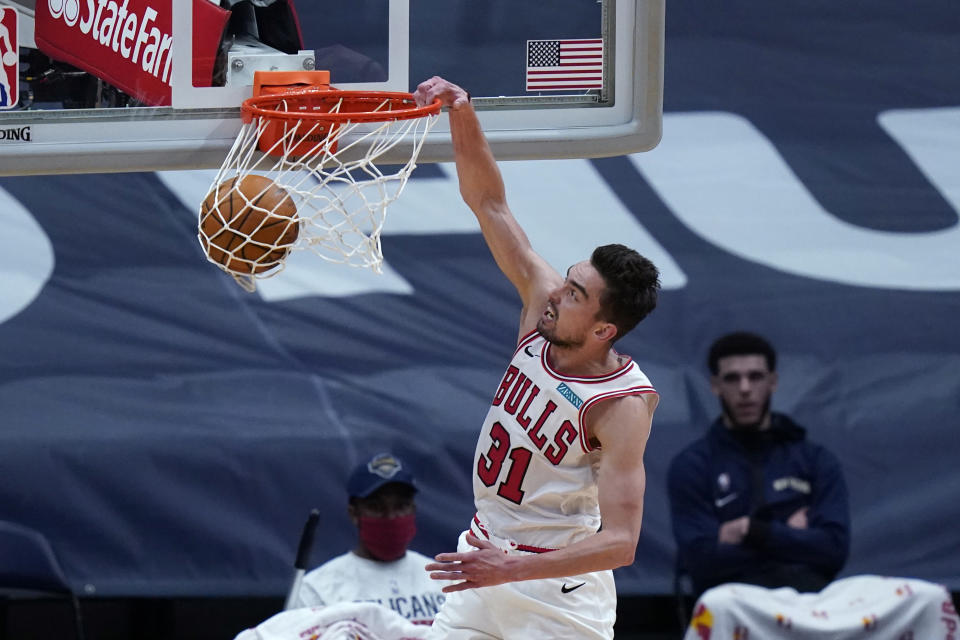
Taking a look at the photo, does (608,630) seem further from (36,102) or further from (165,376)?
(165,376)

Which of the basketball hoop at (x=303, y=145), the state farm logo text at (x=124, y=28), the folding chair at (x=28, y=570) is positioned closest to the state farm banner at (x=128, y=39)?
the state farm logo text at (x=124, y=28)

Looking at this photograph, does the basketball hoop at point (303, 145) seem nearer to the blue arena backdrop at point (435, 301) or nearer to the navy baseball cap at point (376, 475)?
the navy baseball cap at point (376, 475)

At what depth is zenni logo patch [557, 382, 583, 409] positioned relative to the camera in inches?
138

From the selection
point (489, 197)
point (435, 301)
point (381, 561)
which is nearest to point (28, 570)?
point (381, 561)

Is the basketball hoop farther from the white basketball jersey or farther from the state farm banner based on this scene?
the white basketball jersey

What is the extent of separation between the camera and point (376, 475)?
5.63 meters

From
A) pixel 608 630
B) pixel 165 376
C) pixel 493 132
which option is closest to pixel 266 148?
pixel 493 132

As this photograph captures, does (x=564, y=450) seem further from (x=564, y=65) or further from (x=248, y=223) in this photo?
(x=564, y=65)

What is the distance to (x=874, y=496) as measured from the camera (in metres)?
6.14

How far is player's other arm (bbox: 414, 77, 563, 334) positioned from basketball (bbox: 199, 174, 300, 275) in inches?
20.4

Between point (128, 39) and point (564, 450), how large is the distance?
1.85m

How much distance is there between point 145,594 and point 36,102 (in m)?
3.10

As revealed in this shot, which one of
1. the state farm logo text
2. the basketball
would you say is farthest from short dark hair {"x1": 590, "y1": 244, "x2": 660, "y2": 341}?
the state farm logo text

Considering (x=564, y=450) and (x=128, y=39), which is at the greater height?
(x=128, y=39)
